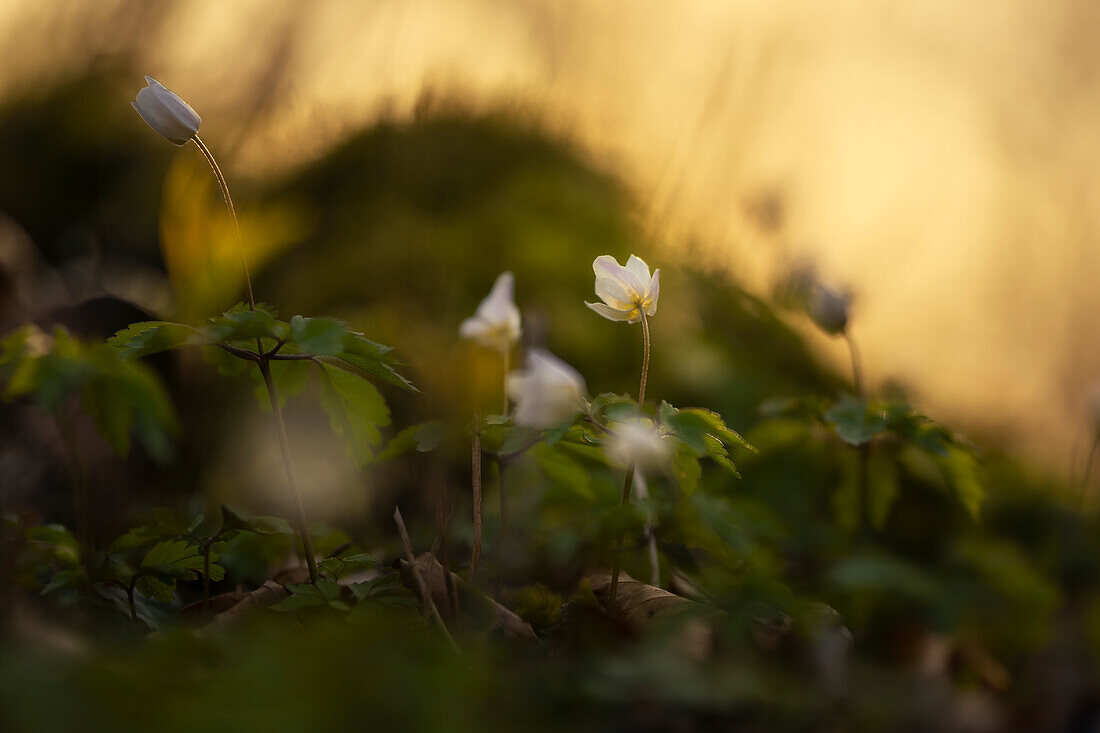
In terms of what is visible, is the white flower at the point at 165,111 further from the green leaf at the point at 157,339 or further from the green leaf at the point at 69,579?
the green leaf at the point at 69,579

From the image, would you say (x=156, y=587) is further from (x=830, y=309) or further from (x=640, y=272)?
(x=830, y=309)

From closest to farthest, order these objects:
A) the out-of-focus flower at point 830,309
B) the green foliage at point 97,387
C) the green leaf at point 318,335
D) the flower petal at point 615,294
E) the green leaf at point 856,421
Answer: the green foliage at point 97,387 → the green leaf at point 318,335 → the flower petal at point 615,294 → the green leaf at point 856,421 → the out-of-focus flower at point 830,309

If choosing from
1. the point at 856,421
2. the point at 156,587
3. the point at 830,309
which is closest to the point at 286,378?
the point at 156,587

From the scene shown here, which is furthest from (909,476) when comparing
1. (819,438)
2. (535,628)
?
(535,628)

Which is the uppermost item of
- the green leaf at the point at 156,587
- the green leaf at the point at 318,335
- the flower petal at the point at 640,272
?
the flower petal at the point at 640,272

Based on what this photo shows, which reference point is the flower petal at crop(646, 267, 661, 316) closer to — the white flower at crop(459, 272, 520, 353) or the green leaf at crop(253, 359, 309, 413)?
the white flower at crop(459, 272, 520, 353)

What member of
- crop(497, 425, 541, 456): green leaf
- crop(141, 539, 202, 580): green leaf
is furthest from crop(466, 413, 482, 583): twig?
crop(141, 539, 202, 580): green leaf

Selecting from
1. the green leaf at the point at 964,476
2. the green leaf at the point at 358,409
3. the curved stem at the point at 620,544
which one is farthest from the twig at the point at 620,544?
the green leaf at the point at 964,476
